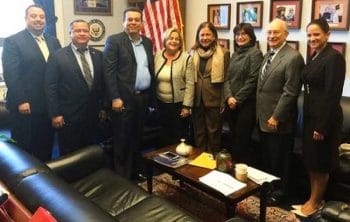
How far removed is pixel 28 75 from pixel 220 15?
234cm

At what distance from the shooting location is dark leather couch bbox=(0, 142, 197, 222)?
1322 millimetres

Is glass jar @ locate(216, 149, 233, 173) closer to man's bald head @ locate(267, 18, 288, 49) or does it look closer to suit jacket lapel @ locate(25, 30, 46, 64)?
man's bald head @ locate(267, 18, 288, 49)

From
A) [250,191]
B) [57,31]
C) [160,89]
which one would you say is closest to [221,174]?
[250,191]

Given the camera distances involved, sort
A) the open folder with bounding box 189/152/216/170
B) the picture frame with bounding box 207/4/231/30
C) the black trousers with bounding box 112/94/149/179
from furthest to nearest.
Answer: the picture frame with bounding box 207/4/231/30 < the black trousers with bounding box 112/94/149/179 < the open folder with bounding box 189/152/216/170

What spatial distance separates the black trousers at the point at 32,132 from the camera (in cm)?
273

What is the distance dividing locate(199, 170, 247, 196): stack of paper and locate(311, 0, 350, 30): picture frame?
1.84 meters

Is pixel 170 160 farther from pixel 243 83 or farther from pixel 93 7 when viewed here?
pixel 93 7

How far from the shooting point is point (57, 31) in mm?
3941

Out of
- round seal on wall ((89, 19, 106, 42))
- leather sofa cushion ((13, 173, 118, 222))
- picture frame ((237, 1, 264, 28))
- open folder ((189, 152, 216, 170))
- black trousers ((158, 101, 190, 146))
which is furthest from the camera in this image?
round seal on wall ((89, 19, 106, 42))

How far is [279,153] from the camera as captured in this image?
2664 millimetres

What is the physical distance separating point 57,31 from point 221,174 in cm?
265

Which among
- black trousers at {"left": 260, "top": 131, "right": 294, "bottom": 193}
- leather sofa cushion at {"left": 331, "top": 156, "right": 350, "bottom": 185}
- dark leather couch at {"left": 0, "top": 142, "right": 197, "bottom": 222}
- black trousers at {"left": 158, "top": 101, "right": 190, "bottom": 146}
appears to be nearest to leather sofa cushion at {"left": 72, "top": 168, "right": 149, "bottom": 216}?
dark leather couch at {"left": 0, "top": 142, "right": 197, "bottom": 222}

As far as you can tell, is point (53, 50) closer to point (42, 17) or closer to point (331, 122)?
point (42, 17)

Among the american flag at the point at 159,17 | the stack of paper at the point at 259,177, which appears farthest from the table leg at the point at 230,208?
the american flag at the point at 159,17
